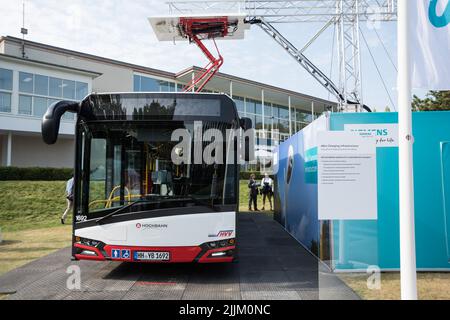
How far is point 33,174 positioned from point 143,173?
15.4 m

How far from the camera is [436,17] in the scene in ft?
13.9

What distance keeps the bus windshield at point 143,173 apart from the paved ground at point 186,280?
116 centimetres

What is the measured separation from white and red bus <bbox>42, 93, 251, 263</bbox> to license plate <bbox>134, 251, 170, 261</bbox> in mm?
15

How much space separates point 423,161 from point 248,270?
3718 millimetres

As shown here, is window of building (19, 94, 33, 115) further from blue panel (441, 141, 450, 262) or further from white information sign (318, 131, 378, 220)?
blue panel (441, 141, 450, 262)

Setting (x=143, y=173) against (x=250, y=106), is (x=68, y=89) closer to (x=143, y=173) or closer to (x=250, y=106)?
(x=250, y=106)

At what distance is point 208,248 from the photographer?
5195 millimetres

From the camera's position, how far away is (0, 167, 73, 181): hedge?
17145 millimetres

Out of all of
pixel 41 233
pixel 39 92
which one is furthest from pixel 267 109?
pixel 41 233

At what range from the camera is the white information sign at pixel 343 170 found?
4.56 metres

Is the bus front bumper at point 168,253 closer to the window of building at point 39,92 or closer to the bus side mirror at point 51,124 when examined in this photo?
the bus side mirror at point 51,124

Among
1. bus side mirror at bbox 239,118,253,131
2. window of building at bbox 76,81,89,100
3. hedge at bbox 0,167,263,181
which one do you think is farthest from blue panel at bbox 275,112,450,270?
window of building at bbox 76,81,89,100

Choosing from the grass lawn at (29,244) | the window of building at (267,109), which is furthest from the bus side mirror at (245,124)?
the window of building at (267,109)
